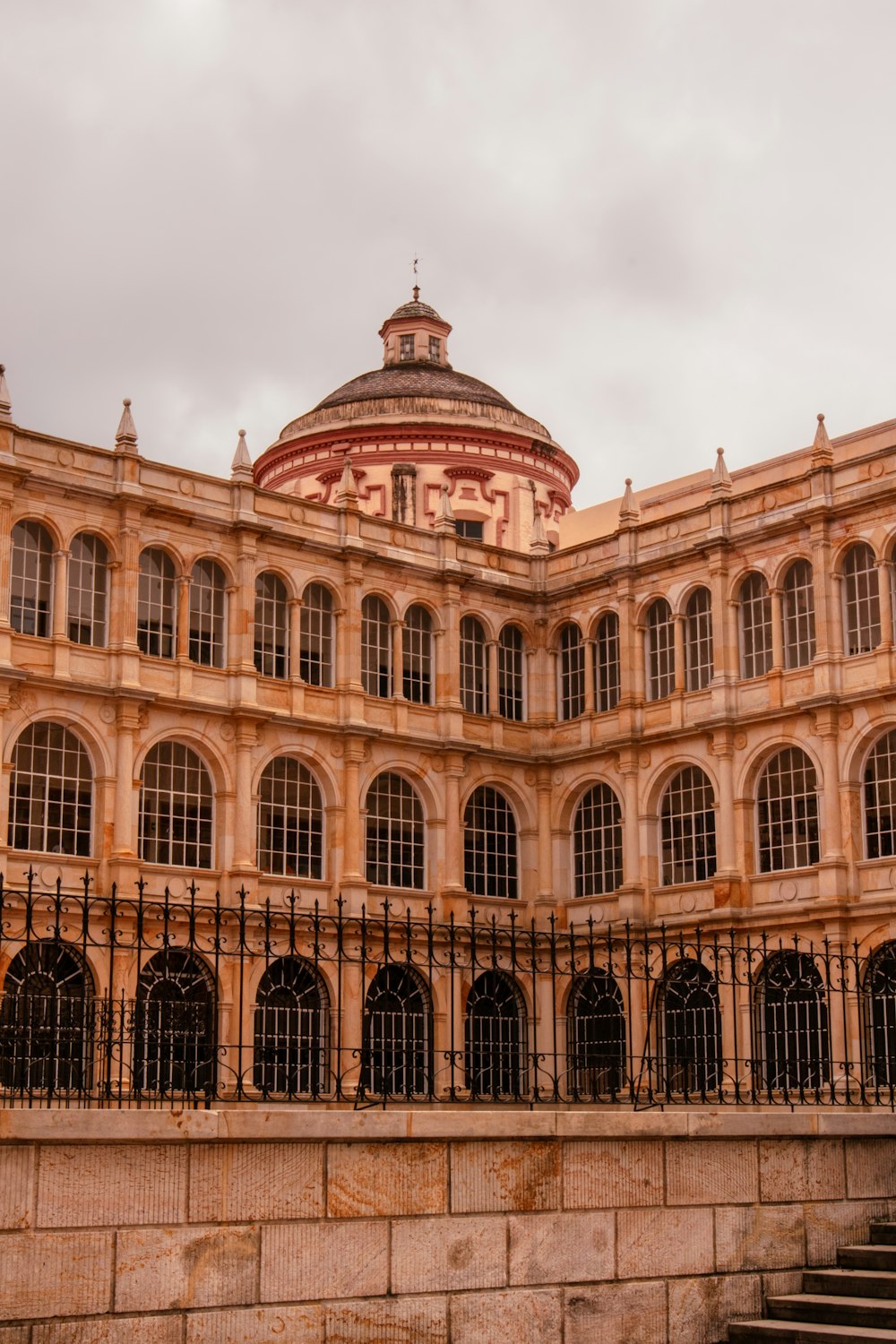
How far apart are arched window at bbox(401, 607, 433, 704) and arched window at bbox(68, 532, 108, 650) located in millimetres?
6669

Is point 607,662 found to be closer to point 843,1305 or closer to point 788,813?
point 788,813

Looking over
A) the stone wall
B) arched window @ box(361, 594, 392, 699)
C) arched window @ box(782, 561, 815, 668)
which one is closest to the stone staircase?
the stone wall

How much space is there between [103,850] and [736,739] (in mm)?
11885

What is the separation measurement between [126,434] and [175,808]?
685 cm

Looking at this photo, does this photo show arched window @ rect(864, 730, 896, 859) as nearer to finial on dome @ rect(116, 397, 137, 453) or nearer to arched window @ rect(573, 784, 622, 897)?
arched window @ rect(573, 784, 622, 897)

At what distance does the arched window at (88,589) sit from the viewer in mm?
34469

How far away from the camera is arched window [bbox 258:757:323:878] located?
36.1 m

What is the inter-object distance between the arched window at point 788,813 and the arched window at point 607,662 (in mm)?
4344

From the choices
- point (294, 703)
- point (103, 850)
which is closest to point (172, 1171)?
point (103, 850)

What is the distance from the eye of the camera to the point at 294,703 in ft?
121

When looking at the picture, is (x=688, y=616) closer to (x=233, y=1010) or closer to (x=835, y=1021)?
(x=835, y=1021)

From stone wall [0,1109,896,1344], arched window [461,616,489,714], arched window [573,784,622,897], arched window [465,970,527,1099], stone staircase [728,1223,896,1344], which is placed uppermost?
arched window [461,616,489,714]

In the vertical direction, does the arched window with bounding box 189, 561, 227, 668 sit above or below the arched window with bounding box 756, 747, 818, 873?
above

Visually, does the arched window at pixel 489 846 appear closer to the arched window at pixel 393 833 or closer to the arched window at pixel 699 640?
the arched window at pixel 393 833
